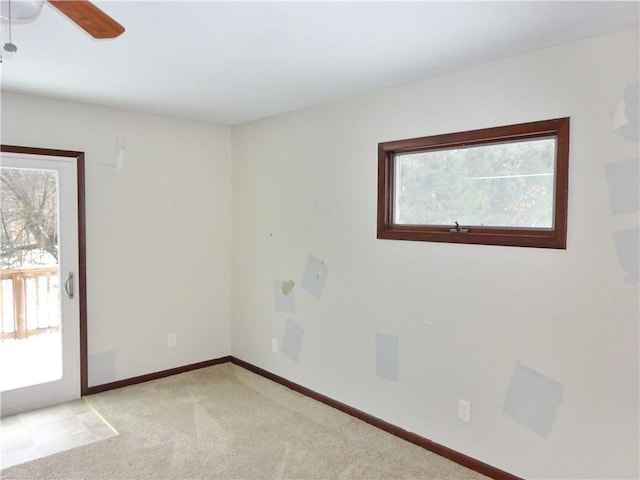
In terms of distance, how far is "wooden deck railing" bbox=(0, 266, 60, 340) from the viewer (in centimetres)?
333

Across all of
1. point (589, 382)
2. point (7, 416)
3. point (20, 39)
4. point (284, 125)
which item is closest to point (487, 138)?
point (589, 382)

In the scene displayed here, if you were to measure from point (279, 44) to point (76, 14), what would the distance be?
1018mm

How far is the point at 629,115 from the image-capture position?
6.72 ft

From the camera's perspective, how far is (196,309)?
4332 millimetres

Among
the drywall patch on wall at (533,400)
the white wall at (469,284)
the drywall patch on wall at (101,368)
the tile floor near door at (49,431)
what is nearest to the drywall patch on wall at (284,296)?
the white wall at (469,284)

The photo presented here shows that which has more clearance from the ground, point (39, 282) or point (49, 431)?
point (39, 282)

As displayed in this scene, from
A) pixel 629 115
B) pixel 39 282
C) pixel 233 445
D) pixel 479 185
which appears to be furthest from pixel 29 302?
pixel 629 115

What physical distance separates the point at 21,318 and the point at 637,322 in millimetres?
4012

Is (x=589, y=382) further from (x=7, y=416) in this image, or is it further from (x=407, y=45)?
(x=7, y=416)

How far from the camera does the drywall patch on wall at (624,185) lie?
2043mm

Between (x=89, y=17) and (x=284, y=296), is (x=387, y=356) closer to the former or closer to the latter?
(x=284, y=296)

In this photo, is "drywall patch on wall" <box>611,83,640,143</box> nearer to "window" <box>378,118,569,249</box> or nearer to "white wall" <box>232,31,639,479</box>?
"white wall" <box>232,31,639,479</box>

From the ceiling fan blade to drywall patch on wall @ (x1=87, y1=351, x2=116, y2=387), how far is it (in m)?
2.91

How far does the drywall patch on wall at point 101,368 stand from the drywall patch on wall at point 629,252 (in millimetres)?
3744
